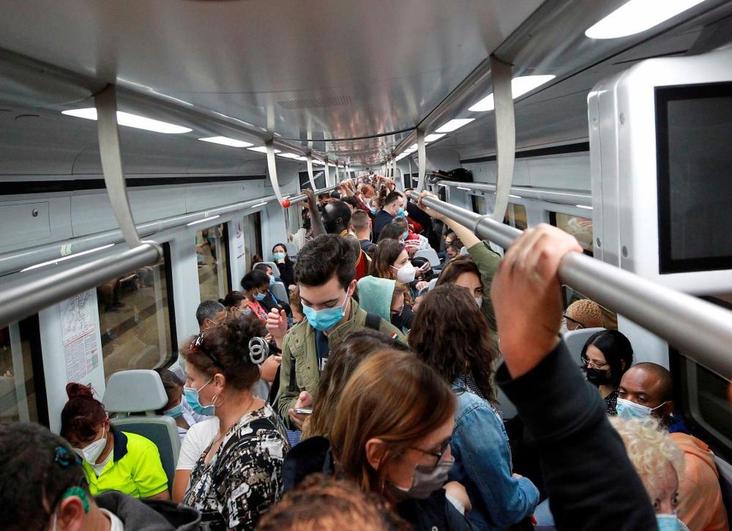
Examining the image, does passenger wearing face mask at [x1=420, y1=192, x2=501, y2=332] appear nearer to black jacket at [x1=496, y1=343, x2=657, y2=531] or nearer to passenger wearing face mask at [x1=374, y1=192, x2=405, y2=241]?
black jacket at [x1=496, y1=343, x2=657, y2=531]

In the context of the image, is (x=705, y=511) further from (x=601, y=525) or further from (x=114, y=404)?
(x=114, y=404)

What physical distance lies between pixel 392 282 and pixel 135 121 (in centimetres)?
169

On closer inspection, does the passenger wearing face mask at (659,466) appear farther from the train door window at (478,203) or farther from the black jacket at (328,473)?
the train door window at (478,203)

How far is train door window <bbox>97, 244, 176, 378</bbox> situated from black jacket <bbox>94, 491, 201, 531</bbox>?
4.15 m

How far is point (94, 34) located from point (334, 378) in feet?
3.68

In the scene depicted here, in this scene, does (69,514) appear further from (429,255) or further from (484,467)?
(429,255)

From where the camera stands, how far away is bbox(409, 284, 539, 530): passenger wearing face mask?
75.2 inches

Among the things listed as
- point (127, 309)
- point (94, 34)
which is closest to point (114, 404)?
point (127, 309)

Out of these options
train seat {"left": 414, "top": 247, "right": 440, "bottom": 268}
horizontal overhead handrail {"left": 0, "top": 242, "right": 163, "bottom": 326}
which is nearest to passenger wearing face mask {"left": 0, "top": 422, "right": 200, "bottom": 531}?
horizontal overhead handrail {"left": 0, "top": 242, "right": 163, "bottom": 326}

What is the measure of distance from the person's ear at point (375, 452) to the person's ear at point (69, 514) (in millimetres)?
755

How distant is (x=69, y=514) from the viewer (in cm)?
150

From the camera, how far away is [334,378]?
183cm

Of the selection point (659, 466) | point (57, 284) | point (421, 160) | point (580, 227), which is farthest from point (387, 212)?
point (57, 284)

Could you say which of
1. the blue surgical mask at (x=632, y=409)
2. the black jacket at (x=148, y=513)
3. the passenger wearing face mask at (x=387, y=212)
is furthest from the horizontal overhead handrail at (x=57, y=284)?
the passenger wearing face mask at (x=387, y=212)
